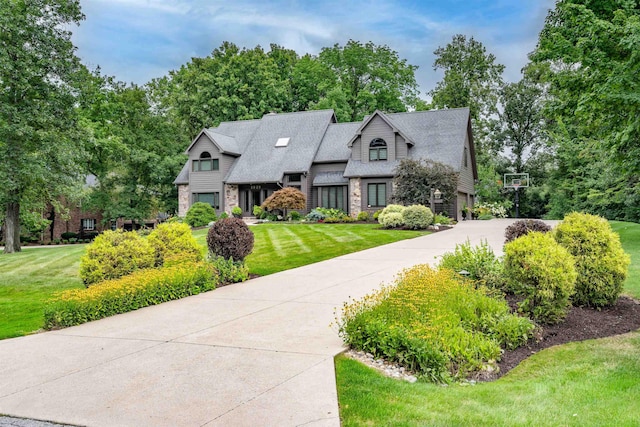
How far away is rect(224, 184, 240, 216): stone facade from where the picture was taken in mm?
32156

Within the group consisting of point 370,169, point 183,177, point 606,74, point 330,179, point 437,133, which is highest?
point 437,133

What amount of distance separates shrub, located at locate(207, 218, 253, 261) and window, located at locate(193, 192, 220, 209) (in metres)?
21.9

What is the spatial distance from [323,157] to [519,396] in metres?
27.6

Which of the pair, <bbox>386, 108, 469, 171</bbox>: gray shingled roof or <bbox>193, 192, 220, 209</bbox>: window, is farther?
<bbox>193, 192, 220, 209</bbox>: window

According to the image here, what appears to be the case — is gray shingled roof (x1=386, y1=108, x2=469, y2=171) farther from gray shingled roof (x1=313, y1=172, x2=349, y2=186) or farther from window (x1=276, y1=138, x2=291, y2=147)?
window (x1=276, y1=138, x2=291, y2=147)

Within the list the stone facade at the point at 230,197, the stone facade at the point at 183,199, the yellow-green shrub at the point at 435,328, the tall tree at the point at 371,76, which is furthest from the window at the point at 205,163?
the yellow-green shrub at the point at 435,328

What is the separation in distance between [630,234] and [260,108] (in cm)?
2911

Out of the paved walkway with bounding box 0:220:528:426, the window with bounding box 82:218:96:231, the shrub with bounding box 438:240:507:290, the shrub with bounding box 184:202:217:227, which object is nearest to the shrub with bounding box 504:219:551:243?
the shrub with bounding box 438:240:507:290

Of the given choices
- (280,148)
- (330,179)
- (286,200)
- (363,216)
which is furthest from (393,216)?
(280,148)

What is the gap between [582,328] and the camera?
638 centimetres

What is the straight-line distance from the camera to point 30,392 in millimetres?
4359

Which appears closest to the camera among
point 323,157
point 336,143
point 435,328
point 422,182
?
point 435,328

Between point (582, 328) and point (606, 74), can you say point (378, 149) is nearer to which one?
point (606, 74)

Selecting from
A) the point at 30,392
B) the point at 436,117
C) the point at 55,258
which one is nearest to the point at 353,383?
the point at 30,392
